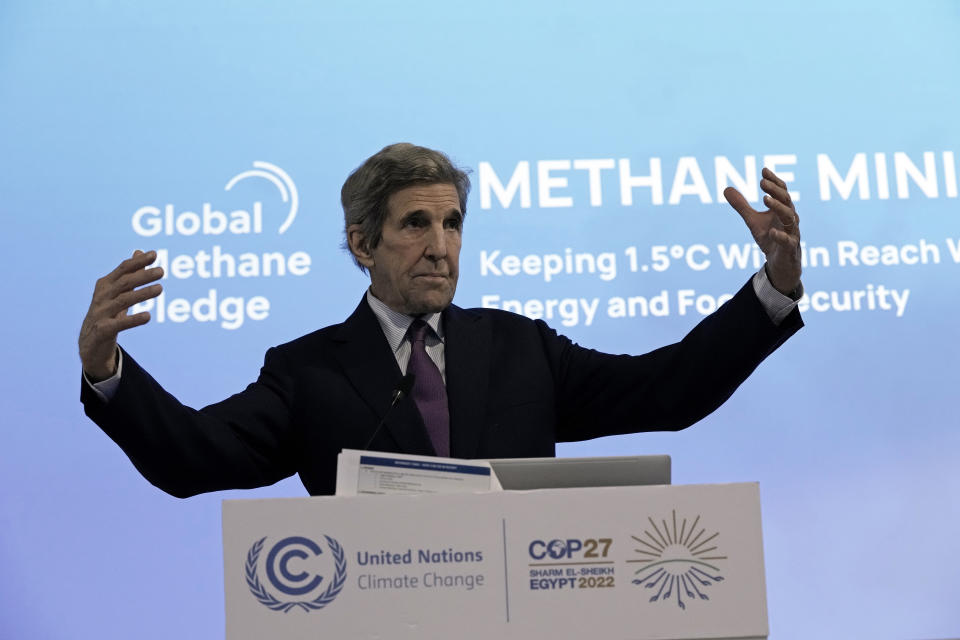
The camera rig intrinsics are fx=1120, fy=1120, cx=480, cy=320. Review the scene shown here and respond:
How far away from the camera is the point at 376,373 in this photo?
239 cm

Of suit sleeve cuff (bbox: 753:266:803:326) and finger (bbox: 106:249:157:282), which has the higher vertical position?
finger (bbox: 106:249:157:282)

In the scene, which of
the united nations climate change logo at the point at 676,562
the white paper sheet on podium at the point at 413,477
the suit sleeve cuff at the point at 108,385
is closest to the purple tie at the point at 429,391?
the suit sleeve cuff at the point at 108,385

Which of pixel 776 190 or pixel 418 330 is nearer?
pixel 776 190

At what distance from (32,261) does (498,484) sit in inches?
110

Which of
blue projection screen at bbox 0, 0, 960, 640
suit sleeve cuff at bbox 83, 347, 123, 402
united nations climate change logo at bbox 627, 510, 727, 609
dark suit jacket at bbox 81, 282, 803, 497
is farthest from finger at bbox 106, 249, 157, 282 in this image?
blue projection screen at bbox 0, 0, 960, 640

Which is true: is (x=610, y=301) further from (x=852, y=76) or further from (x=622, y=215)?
(x=852, y=76)

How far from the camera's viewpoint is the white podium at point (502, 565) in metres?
1.45

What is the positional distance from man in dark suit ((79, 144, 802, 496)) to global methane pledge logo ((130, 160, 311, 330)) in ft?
3.94

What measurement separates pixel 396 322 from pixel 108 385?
71 centimetres


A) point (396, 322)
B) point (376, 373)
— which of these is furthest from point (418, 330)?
point (376, 373)

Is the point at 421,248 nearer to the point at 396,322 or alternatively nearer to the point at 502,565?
the point at 396,322

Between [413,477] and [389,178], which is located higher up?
[389,178]

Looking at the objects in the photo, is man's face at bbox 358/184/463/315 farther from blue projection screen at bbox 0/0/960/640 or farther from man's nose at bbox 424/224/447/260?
blue projection screen at bbox 0/0/960/640

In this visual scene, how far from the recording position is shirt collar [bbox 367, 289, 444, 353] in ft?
8.13
